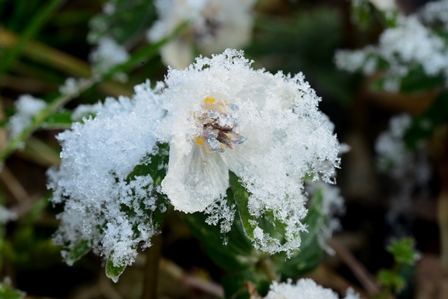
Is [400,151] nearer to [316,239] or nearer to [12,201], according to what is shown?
[316,239]

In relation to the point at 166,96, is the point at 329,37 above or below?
above

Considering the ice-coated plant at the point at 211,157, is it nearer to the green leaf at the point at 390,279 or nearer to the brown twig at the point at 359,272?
the green leaf at the point at 390,279

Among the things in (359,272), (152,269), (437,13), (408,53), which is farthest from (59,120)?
(437,13)

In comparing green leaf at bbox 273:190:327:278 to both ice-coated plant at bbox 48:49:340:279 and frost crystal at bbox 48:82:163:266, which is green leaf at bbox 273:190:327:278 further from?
frost crystal at bbox 48:82:163:266

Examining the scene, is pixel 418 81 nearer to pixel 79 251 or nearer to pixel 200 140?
pixel 200 140

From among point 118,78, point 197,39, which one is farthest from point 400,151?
point 118,78

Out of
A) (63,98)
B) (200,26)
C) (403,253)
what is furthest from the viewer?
(200,26)
